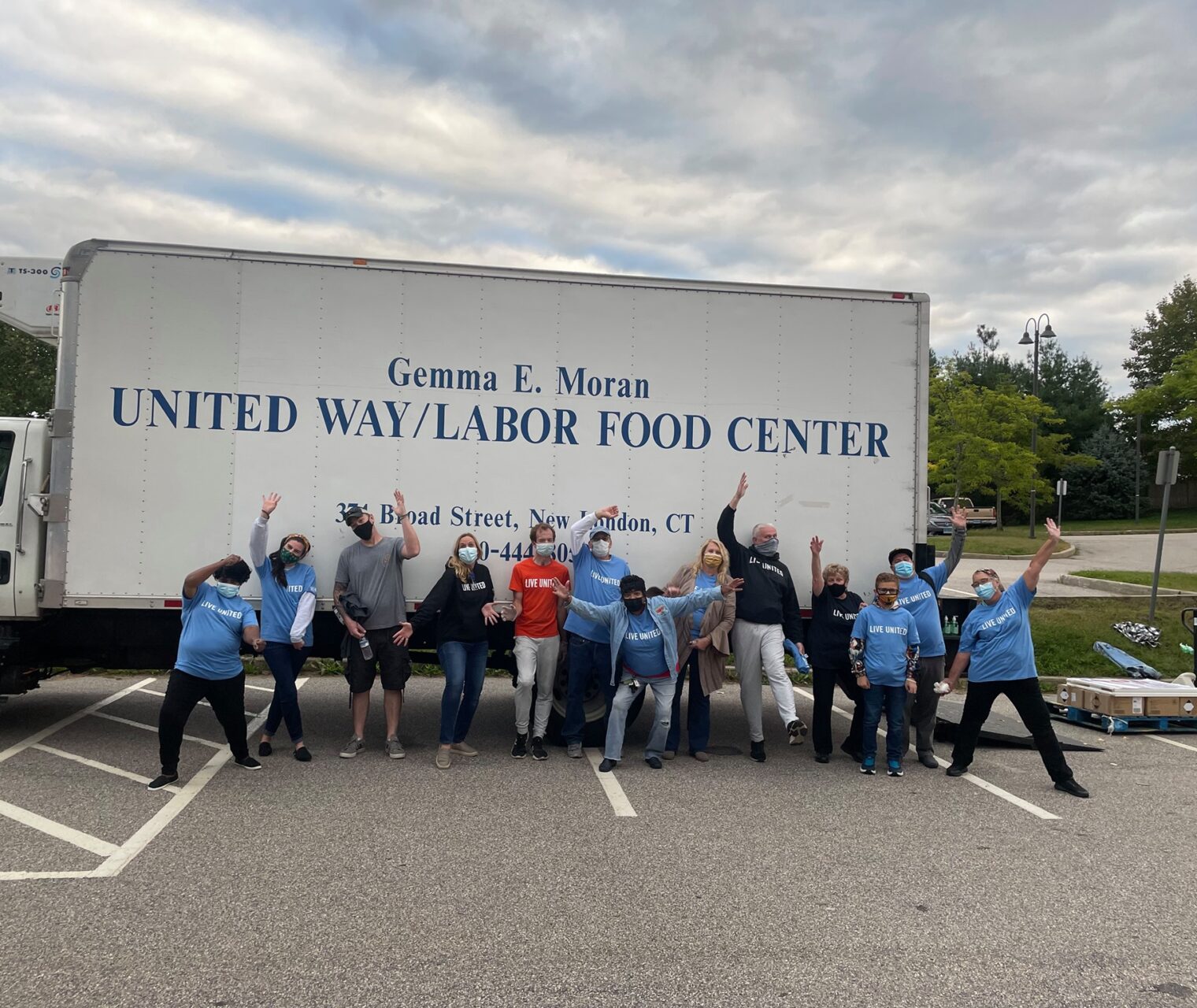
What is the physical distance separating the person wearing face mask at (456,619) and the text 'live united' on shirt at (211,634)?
1081 millimetres

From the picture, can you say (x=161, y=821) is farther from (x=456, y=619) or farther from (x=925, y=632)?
(x=925, y=632)

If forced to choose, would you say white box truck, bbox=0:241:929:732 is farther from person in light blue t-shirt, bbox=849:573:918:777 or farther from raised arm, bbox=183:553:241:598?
raised arm, bbox=183:553:241:598

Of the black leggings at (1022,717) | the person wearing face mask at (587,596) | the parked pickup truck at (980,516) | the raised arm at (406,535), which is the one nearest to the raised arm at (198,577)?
the raised arm at (406,535)

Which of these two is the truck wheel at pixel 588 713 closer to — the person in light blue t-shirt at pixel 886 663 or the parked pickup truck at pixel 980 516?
the person in light blue t-shirt at pixel 886 663

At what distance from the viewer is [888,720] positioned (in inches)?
265

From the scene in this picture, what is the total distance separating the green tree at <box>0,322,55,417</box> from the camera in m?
22.5

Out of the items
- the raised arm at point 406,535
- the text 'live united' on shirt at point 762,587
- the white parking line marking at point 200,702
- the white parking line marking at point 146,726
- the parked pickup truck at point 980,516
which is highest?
the parked pickup truck at point 980,516

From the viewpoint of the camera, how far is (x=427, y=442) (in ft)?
22.7

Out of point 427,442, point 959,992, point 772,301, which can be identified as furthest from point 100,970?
point 772,301

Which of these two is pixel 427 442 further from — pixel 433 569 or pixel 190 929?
pixel 190 929

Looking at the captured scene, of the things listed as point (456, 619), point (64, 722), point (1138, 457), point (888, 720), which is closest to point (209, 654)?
point (456, 619)

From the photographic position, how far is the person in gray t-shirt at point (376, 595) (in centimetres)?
659

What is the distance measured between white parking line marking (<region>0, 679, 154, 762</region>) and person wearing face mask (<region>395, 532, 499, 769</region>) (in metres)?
2.94

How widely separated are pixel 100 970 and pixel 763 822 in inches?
138
